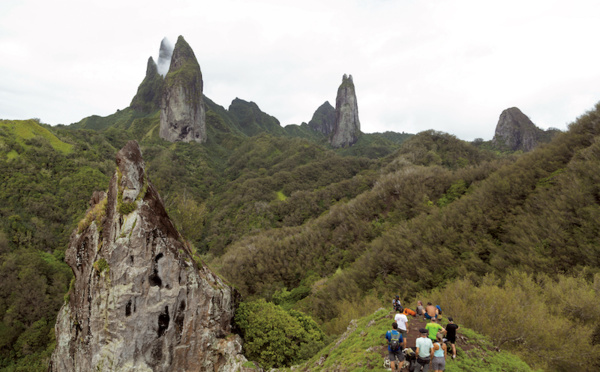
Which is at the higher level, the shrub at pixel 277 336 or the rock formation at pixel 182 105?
the rock formation at pixel 182 105

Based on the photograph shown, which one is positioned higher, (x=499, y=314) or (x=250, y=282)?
(x=499, y=314)

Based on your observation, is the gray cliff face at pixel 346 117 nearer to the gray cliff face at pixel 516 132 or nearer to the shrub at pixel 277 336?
the gray cliff face at pixel 516 132

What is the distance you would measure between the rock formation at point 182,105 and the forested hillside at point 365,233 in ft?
163

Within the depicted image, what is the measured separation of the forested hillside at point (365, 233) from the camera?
1773cm

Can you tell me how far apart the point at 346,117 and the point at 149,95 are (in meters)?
148

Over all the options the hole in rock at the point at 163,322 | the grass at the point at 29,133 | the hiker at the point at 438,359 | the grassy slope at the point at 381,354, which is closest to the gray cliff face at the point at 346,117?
the grass at the point at 29,133

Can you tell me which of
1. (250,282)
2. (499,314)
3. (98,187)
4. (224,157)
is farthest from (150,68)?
(499,314)

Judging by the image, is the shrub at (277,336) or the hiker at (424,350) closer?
the hiker at (424,350)

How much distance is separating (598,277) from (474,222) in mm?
12534

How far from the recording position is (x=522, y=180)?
25594 millimetres

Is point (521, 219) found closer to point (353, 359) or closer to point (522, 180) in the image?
point (522, 180)

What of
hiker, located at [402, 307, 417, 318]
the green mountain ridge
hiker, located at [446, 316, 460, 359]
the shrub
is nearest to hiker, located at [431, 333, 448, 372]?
hiker, located at [446, 316, 460, 359]

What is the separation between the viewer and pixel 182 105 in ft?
417

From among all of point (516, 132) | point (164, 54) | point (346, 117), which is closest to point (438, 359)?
point (516, 132)
